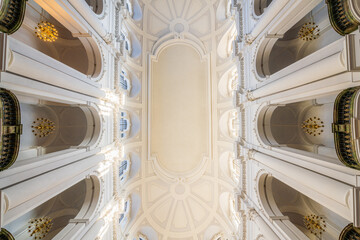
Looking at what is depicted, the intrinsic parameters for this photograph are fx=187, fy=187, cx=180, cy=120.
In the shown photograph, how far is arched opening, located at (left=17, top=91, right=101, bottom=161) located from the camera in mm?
7573

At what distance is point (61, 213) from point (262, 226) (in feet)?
30.3

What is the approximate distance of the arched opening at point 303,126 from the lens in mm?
7738

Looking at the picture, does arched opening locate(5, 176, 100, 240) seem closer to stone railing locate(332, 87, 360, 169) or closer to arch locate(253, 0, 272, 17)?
stone railing locate(332, 87, 360, 169)

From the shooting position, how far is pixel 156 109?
14.1m

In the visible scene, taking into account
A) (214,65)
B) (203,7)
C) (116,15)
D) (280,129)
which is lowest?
(280,129)

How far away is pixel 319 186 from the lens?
16.5 feet

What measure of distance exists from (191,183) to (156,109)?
241 inches

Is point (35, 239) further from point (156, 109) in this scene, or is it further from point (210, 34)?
point (210, 34)

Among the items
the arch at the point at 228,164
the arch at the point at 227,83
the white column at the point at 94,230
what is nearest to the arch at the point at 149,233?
the white column at the point at 94,230

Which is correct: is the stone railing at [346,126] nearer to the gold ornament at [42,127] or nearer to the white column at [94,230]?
the white column at [94,230]

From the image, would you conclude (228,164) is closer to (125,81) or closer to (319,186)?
(319,186)

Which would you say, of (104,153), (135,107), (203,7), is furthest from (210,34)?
(104,153)

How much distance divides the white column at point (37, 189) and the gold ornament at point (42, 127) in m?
2.89

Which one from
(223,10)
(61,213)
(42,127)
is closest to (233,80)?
(223,10)
